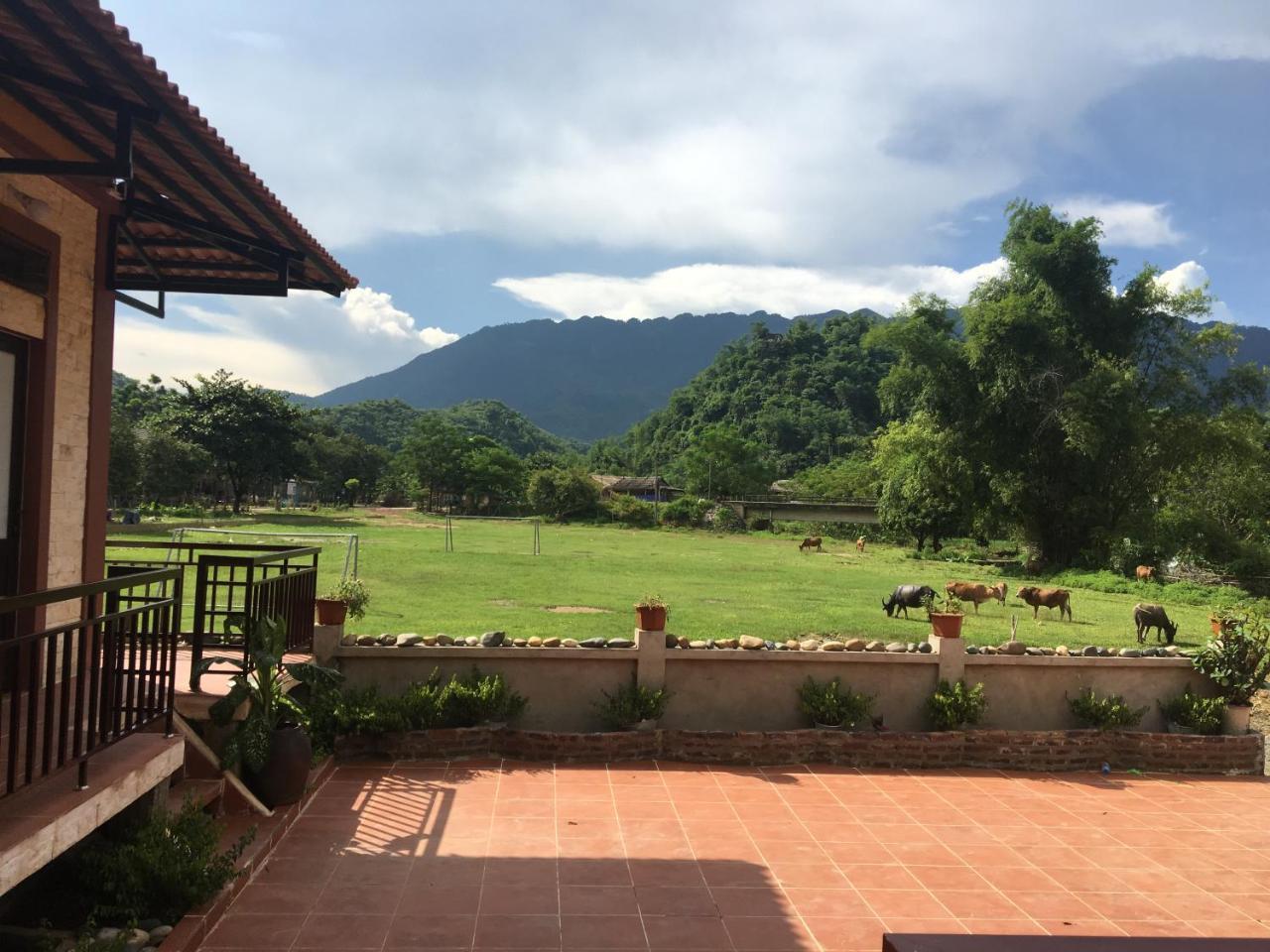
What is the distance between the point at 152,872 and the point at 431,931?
133 centimetres

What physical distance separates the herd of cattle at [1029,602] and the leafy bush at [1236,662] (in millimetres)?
3390

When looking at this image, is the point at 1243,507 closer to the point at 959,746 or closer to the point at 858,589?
the point at 858,589

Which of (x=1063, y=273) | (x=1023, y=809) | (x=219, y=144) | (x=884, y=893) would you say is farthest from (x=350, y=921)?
(x=1063, y=273)

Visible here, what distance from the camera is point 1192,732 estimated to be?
8461 millimetres

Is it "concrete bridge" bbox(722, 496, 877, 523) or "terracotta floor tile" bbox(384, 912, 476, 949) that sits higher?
"concrete bridge" bbox(722, 496, 877, 523)

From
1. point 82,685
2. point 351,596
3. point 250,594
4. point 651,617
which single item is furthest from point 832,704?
point 82,685

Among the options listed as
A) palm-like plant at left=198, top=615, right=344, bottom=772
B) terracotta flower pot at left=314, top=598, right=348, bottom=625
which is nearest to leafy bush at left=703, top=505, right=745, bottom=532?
terracotta flower pot at left=314, top=598, right=348, bottom=625

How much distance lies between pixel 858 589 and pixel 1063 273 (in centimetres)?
1643

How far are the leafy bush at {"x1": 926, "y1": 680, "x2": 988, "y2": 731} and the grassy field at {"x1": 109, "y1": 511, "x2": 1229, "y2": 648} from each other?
3.20 metres

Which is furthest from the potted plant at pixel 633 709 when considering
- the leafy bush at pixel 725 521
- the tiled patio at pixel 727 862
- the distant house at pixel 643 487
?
the distant house at pixel 643 487

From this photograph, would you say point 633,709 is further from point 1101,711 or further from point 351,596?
point 1101,711

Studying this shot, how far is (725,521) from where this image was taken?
45.6 meters

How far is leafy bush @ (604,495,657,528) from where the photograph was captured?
1861 inches

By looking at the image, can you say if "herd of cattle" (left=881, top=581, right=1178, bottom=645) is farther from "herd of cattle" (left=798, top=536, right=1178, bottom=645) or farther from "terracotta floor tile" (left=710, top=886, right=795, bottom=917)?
"terracotta floor tile" (left=710, top=886, right=795, bottom=917)
